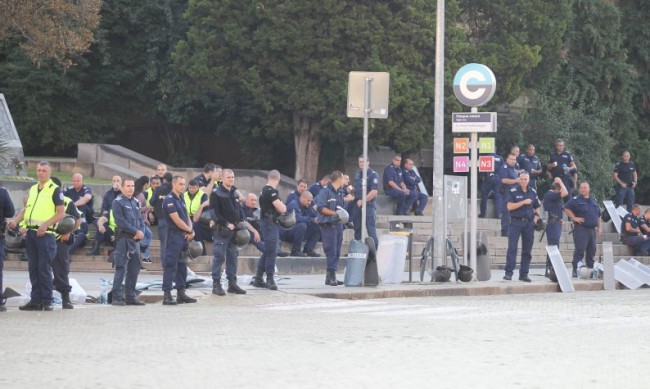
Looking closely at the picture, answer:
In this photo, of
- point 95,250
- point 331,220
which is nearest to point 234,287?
point 331,220

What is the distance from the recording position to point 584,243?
24.8m

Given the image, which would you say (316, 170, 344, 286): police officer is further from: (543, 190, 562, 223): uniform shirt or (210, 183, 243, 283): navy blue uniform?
(543, 190, 562, 223): uniform shirt

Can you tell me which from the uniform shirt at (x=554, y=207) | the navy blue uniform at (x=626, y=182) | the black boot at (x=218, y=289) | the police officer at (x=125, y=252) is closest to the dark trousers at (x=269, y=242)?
the black boot at (x=218, y=289)

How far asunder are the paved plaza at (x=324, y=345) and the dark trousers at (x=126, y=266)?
29cm

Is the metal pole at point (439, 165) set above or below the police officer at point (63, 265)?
above

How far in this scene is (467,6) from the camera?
1531 inches

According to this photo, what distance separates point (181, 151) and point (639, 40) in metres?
16.2

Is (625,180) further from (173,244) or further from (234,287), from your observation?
(173,244)

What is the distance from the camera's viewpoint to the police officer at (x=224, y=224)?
18031 mm

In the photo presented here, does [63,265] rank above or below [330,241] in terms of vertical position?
below

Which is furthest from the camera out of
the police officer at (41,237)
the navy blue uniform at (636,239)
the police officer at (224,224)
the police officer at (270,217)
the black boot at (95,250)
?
the navy blue uniform at (636,239)

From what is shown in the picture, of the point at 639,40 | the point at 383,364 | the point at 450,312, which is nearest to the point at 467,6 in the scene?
the point at 639,40

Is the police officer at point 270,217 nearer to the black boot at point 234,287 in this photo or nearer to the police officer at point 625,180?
the black boot at point 234,287

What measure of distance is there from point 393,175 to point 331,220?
10.2 m
